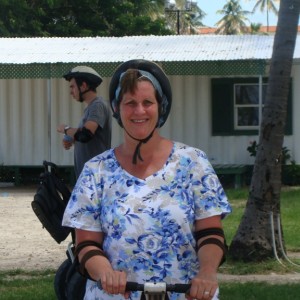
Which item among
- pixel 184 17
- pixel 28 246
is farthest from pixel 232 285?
pixel 184 17

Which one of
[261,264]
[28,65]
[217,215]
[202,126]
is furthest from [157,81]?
[202,126]

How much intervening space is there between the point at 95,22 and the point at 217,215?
26085 millimetres

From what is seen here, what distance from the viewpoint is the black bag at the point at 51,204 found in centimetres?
515

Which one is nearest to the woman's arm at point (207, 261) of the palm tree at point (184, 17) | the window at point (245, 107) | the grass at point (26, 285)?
the grass at point (26, 285)

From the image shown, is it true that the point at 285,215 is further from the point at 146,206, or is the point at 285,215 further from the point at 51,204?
the point at 146,206

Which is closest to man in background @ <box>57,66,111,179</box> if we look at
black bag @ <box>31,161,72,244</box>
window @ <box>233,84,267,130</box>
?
black bag @ <box>31,161,72,244</box>

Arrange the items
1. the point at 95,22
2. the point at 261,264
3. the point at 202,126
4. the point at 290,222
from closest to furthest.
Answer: the point at 261,264 → the point at 290,222 → the point at 202,126 → the point at 95,22

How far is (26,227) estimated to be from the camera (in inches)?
470

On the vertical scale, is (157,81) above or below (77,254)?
above

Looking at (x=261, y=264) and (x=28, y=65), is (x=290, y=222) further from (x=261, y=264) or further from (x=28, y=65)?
(x=28, y=65)

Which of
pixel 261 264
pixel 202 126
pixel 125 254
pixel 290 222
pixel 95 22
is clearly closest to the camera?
pixel 125 254

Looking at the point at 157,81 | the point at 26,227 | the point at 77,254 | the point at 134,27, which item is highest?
the point at 134,27

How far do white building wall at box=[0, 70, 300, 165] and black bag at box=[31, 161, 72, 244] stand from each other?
11.6 m

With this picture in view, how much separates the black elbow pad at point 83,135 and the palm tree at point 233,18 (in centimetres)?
7666
